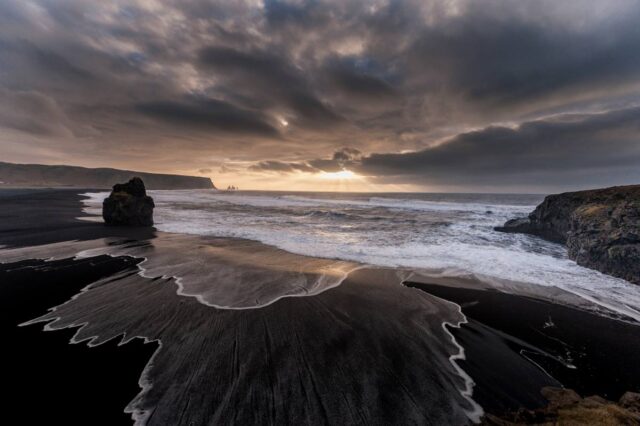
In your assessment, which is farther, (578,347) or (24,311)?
(24,311)

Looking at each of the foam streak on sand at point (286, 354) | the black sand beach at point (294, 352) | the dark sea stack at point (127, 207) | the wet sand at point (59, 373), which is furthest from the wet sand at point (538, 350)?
the dark sea stack at point (127, 207)

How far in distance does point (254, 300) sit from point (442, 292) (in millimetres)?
5415

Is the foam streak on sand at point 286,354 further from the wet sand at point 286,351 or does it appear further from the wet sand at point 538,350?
the wet sand at point 538,350

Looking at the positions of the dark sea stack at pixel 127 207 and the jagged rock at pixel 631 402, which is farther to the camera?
the dark sea stack at pixel 127 207

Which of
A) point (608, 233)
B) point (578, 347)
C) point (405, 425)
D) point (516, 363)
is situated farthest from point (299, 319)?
point (608, 233)

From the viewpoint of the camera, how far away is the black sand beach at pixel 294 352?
3027 millimetres

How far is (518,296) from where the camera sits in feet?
22.6

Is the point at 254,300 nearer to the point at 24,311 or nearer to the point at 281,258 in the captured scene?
the point at 281,258

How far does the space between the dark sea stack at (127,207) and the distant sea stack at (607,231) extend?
81.7ft

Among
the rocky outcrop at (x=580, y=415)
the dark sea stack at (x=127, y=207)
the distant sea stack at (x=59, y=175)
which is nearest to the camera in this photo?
the rocky outcrop at (x=580, y=415)

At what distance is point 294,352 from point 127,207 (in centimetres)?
1798

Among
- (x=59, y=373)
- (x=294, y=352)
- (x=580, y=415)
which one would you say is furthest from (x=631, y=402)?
(x=59, y=373)

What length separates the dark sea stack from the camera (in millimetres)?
16188

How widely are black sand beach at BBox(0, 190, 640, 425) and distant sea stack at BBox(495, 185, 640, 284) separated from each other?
205 inches
